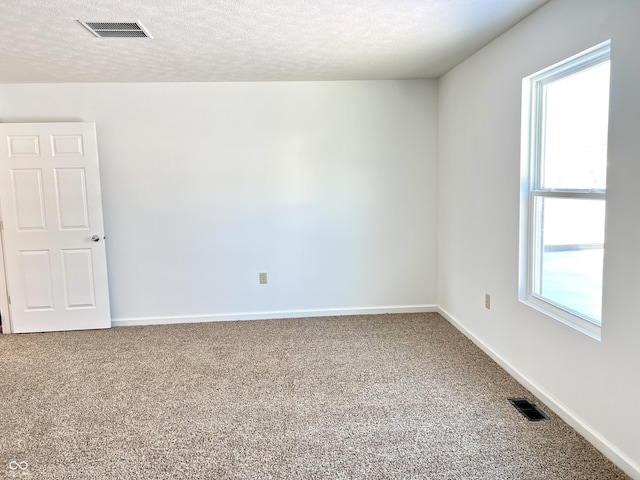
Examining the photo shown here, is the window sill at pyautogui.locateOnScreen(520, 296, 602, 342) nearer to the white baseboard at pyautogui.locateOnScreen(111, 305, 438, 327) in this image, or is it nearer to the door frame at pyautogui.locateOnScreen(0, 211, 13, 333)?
the white baseboard at pyautogui.locateOnScreen(111, 305, 438, 327)

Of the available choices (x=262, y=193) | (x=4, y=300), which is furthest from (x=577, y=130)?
(x=4, y=300)

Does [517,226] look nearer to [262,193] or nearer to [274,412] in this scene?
[274,412]

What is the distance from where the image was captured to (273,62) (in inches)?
138

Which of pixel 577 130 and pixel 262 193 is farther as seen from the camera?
pixel 262 193

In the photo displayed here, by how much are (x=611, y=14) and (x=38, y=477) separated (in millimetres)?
3424

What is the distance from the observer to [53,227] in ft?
13.4

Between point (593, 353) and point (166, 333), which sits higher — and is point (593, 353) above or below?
above

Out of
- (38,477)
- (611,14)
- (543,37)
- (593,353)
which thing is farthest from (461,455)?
(543,37)

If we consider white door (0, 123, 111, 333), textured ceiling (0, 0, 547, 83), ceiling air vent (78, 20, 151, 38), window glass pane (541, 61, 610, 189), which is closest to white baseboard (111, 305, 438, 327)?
white door (0, 123, 111, 333)

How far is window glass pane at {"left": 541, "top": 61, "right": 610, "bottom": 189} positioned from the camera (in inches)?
86.8

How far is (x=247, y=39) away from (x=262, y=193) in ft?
5.46

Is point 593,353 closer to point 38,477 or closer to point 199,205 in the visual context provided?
point 38,477

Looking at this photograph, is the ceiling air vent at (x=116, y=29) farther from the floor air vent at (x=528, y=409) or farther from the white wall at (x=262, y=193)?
the floor air vent at (x=528, y=409)

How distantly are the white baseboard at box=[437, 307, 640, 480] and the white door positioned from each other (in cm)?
361
